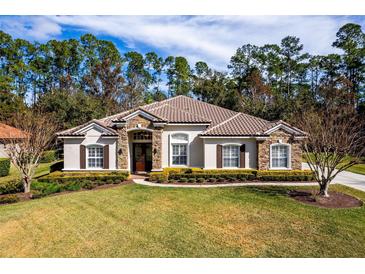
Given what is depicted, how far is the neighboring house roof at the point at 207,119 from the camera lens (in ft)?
54.7

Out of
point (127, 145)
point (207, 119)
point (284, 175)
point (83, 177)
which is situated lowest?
point (83, 177)

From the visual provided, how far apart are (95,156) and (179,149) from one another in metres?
6.48

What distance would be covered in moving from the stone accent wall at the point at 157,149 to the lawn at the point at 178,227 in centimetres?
490

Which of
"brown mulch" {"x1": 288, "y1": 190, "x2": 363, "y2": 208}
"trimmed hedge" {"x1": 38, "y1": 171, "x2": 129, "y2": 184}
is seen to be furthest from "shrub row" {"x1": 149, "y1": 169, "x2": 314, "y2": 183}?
"brown mulch" {"x1": 288, "y1": 190, "x2": 363, "y2": 208}

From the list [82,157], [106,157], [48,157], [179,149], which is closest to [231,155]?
Result: [179,149]

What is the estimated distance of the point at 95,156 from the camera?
667 inches

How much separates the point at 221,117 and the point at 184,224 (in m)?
13.2

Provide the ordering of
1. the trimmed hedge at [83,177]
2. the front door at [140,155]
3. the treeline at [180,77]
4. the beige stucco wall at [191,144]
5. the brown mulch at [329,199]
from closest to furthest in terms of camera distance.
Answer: the brown mulch at [329,199], the trimmed hedge at [83,177], the beige stucco wall at [191,144], the front door at [140,155], the treeline at [180,77]

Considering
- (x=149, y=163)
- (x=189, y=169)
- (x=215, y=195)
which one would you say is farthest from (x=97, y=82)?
(x=215, y=195)

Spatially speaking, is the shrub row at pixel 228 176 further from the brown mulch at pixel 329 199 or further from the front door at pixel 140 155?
the front door at pixel 140 155

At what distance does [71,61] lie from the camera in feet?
165

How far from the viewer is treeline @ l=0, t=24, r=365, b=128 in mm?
36062

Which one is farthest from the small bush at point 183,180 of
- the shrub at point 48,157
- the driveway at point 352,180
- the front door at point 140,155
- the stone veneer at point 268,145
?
the shrub at point 48,157

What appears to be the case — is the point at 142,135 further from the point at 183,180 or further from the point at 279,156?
the point at 279,156
